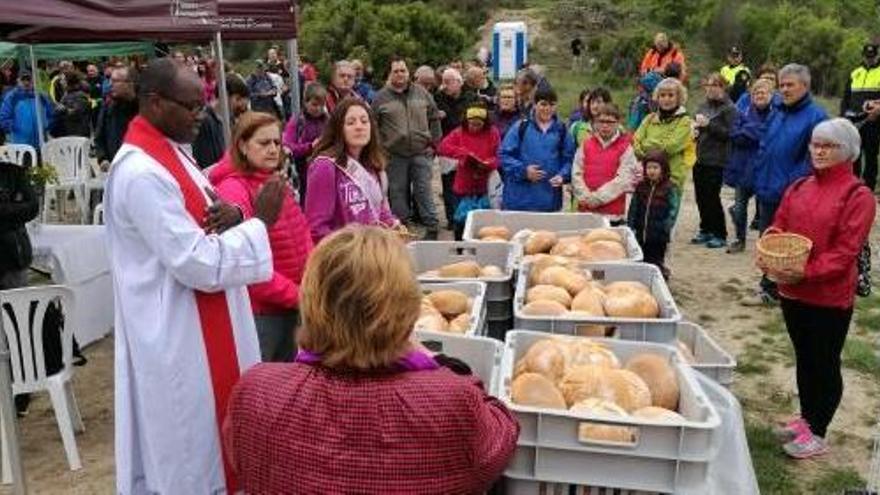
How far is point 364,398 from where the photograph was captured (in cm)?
181

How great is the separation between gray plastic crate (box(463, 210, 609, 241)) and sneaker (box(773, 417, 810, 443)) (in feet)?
4.89

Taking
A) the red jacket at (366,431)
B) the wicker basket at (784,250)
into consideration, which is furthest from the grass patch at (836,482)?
the red jacket at (366,431)

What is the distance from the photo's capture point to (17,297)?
4.49 meters

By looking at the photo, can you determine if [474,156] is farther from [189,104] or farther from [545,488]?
[545,488]

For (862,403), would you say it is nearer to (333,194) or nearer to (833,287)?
(833,287)

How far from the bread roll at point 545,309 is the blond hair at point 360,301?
1587 millimetres

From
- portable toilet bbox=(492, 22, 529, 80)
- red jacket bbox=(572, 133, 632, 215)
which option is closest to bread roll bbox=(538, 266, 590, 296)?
red jacket bbox=(572, 133, 632, 215)

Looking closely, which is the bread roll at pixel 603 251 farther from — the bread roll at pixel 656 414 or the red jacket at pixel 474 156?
the red jacket at pixel 474 156

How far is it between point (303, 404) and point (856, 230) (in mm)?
3109

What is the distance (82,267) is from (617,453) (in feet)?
15.5

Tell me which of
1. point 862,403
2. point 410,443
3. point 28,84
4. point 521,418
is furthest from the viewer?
point 28,84

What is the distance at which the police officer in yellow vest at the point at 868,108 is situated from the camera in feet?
33.0

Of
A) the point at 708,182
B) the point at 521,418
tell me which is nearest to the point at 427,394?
the point at 521,418

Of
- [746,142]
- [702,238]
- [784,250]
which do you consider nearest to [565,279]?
[784,250]
